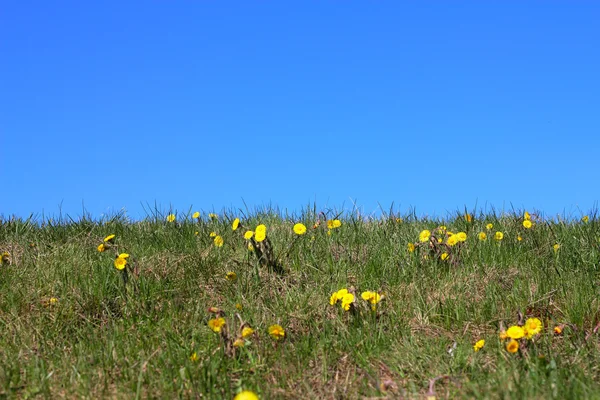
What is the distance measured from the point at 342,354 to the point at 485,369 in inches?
30.0

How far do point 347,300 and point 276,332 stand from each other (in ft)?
1.61

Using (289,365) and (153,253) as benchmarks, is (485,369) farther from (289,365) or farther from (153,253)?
(153,253)

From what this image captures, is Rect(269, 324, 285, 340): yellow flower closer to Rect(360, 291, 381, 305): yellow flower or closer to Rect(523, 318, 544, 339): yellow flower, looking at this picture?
Rect(360, 291, 381, 305): yellow flower

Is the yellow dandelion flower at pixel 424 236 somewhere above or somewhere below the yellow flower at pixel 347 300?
above

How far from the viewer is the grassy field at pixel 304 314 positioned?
3.19m

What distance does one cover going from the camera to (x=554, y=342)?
12.3 ft

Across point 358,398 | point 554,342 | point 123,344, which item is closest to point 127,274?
point 123,344

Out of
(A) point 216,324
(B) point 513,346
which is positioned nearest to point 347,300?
(A) point 216,324

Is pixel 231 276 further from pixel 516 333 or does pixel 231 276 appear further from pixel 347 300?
pixel 516 333

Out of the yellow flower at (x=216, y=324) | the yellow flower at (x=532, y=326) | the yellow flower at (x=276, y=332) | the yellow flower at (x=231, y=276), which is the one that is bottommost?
the yellow flower at (x=532, y=326)

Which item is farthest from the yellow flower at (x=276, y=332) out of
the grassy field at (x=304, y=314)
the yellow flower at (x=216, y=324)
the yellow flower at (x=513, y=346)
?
the yellow flower at (x=513, y=346)

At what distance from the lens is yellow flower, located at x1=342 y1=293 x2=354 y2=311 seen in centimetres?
373

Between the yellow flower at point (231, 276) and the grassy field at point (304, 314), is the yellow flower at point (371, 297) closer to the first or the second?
the grassy field at point (304, 314)

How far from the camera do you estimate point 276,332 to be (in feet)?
11.5
